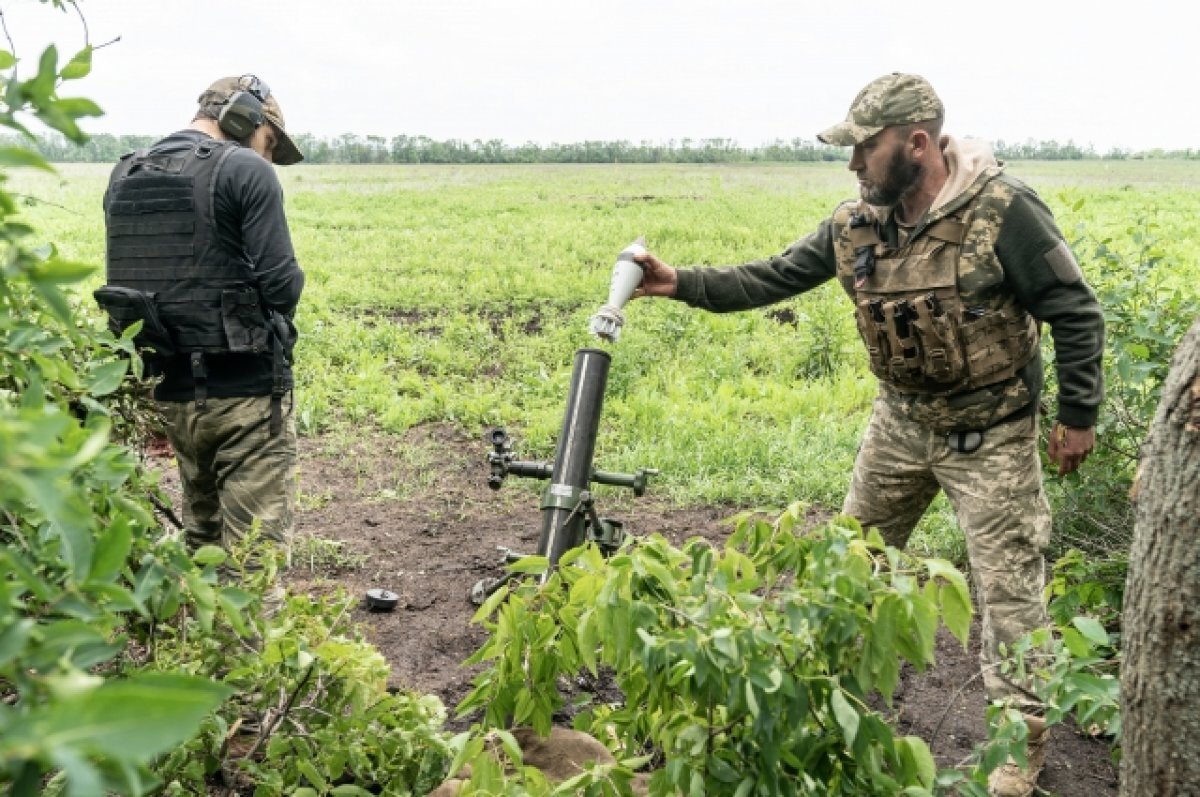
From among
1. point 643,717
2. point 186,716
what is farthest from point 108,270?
point 186,716

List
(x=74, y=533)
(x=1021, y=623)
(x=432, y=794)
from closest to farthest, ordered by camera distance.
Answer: (x=74, y=533), (x=432, y=794), (x=1021, y=623)

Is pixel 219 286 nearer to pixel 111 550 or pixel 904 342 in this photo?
pixel 904 342

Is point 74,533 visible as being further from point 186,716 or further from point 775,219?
point 775,219

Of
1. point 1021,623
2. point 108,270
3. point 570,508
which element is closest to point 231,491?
point 108,270

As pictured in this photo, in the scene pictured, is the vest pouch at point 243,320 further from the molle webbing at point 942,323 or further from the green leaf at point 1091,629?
the green leaf at point 1091,629

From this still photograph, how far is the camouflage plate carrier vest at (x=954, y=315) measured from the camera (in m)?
3.67

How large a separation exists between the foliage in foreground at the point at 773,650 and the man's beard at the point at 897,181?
2.03 meters

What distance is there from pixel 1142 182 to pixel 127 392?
4243cm

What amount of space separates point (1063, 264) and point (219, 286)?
3049 millimetres

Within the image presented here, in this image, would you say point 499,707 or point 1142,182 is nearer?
point 499,707

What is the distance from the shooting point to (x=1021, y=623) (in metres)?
3.78

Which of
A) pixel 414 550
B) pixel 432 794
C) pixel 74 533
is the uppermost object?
pixel 74 533

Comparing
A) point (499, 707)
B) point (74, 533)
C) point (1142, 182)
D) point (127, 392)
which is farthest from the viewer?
point (1142, 182)

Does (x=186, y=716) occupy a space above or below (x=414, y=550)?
above
